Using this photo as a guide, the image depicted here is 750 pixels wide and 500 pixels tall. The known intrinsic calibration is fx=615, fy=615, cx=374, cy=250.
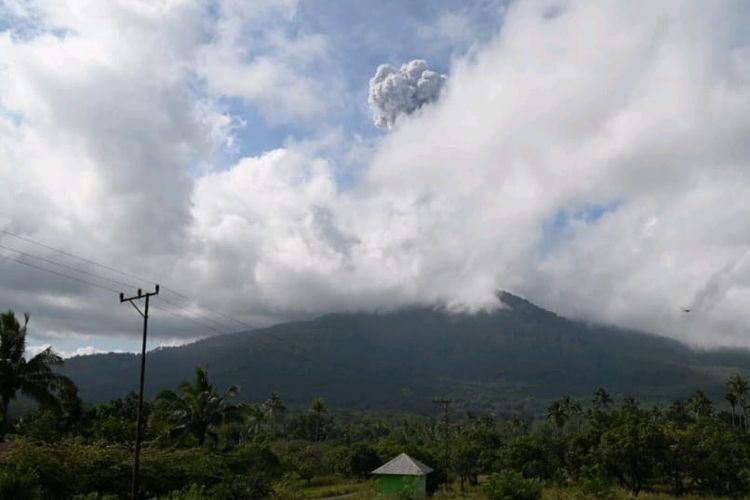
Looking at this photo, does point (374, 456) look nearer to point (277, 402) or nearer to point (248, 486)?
point (248, 486)

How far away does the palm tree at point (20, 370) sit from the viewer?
27297mm

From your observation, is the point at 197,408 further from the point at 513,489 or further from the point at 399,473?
the point at 513,489

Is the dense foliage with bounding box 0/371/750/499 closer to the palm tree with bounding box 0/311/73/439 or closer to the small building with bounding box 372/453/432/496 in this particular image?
the palm tree with bounding box 0/311/73/439

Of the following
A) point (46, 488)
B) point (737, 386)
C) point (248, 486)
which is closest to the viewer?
point (46, 488)

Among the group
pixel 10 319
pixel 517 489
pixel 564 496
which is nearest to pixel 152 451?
pixel 10 319

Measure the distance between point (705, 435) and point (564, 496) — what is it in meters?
16.3

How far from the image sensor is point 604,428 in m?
47.6

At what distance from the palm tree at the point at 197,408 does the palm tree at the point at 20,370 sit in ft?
24.0

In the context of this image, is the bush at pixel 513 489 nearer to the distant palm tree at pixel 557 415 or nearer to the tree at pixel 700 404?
the distant palm tree at pixel 557 415

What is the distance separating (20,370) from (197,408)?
10.3 metres

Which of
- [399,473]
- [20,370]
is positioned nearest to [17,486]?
[20,370]

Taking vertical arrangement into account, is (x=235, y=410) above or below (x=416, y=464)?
above

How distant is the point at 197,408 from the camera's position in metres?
35.2

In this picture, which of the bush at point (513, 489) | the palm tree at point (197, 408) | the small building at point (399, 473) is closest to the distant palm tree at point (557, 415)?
the small building at point (399, 473)
